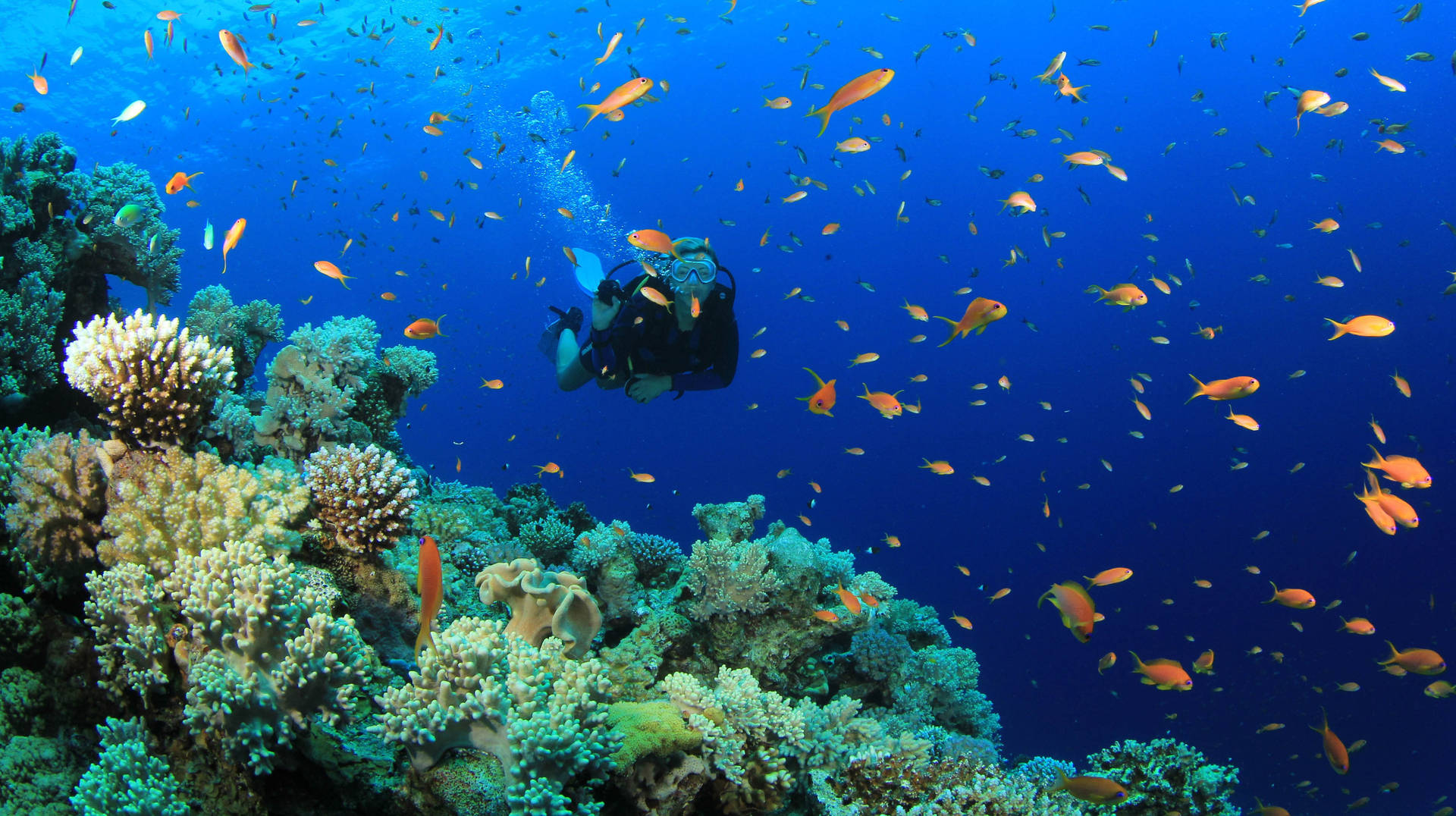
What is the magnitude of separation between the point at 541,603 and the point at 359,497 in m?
1.30

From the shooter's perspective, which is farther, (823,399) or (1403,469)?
(823,399)

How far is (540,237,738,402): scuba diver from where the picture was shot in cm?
638

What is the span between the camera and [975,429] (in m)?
62.6

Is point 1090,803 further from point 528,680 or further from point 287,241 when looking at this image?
point 287,241

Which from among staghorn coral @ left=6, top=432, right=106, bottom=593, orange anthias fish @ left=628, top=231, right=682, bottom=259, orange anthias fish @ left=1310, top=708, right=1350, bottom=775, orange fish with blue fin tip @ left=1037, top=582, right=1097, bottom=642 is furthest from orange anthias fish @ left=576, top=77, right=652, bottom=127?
orange anthias fish @ left=1310, top=708, right=1350, bottom=775

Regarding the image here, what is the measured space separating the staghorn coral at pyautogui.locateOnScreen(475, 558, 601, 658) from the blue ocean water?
85.2 feet

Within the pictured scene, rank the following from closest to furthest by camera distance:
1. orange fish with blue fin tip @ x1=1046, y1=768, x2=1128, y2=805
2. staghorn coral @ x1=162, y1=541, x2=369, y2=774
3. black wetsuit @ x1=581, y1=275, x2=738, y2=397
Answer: staghorn coral @ x1=162, y1=541, x2=369, y2=774, orange fish with blue fin tip @ x1=1046, y1=768, x2=1128, y2=805, black wetsuit @ x1=581, y1=275, x2=738, y2=397

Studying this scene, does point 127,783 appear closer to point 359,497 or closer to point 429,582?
point 429,582

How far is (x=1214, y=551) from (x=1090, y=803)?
62.2m

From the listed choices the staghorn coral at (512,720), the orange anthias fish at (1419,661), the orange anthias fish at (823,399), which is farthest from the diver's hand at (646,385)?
the orange anthias fish at (1419,661)

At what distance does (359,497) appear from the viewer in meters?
3.49

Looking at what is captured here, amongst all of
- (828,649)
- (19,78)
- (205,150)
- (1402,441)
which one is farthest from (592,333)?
(1402,441)

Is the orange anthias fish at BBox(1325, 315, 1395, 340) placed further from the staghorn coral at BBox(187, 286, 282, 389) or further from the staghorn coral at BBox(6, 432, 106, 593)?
the staghorn coral at BBox(187, 286, 282, 389)

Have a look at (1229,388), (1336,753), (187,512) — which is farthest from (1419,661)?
(187,512)
